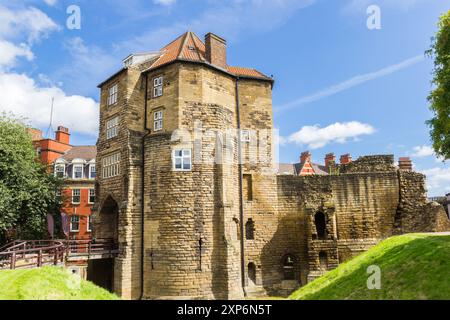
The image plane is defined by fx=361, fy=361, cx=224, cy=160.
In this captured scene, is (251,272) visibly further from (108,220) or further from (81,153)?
(81,153)

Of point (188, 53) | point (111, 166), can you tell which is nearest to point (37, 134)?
point (111, 166)

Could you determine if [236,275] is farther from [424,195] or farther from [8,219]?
[8,219]

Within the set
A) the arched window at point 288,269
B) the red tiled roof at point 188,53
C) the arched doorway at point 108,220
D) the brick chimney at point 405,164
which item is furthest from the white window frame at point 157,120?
the brick chimney at point 405,164

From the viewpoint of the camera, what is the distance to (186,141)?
70.5ft

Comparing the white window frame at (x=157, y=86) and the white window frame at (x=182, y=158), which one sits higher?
the white window frame at (x=157, y=86)

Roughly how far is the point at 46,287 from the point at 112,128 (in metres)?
15.6

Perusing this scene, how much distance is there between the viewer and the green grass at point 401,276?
885 centimetres

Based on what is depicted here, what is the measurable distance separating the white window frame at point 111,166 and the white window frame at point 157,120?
3.15 metres

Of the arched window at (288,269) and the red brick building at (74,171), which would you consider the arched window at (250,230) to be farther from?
the red brick building at (74,171)

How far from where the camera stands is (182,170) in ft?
68.8

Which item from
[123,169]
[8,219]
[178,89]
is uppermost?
[178,89]

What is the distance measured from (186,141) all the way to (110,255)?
819cm
